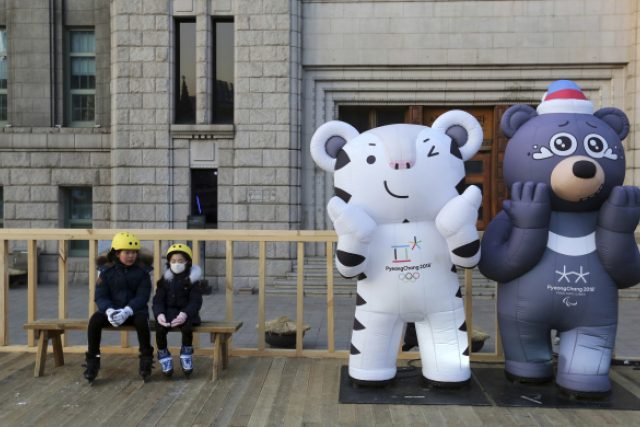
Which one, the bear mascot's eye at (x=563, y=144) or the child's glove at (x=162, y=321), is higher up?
the bear mascot's eye at (x=563, y=144)

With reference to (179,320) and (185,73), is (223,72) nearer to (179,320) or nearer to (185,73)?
(185,73)

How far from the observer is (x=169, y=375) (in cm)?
460

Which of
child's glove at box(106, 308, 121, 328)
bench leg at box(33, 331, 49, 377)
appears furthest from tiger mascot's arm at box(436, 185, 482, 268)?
bench leg at box(33, 331, 49, 377)

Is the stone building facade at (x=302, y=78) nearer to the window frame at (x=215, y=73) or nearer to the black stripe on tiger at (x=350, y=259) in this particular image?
the window frame at (x=215, y=73)

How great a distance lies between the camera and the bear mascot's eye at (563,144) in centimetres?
398

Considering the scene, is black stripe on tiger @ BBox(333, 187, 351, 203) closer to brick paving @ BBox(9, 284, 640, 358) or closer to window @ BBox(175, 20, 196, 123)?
brick paving @ BBox(9, 284, 640, 358)

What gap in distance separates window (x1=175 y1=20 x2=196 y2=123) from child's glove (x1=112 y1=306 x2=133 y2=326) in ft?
22.4

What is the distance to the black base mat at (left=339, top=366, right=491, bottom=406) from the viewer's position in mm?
4023

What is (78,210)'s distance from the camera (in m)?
11.6

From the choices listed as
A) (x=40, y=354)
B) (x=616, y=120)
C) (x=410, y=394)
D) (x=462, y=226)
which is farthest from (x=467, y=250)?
(x=40, y=354)

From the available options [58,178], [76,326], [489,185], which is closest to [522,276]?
[76,326]

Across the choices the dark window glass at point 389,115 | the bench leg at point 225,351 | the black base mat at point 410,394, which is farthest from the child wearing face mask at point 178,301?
the dark window glass at point 389,115

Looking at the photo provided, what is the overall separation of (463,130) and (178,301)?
248 centimetres

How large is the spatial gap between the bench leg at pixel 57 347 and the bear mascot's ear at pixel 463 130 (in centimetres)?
337
